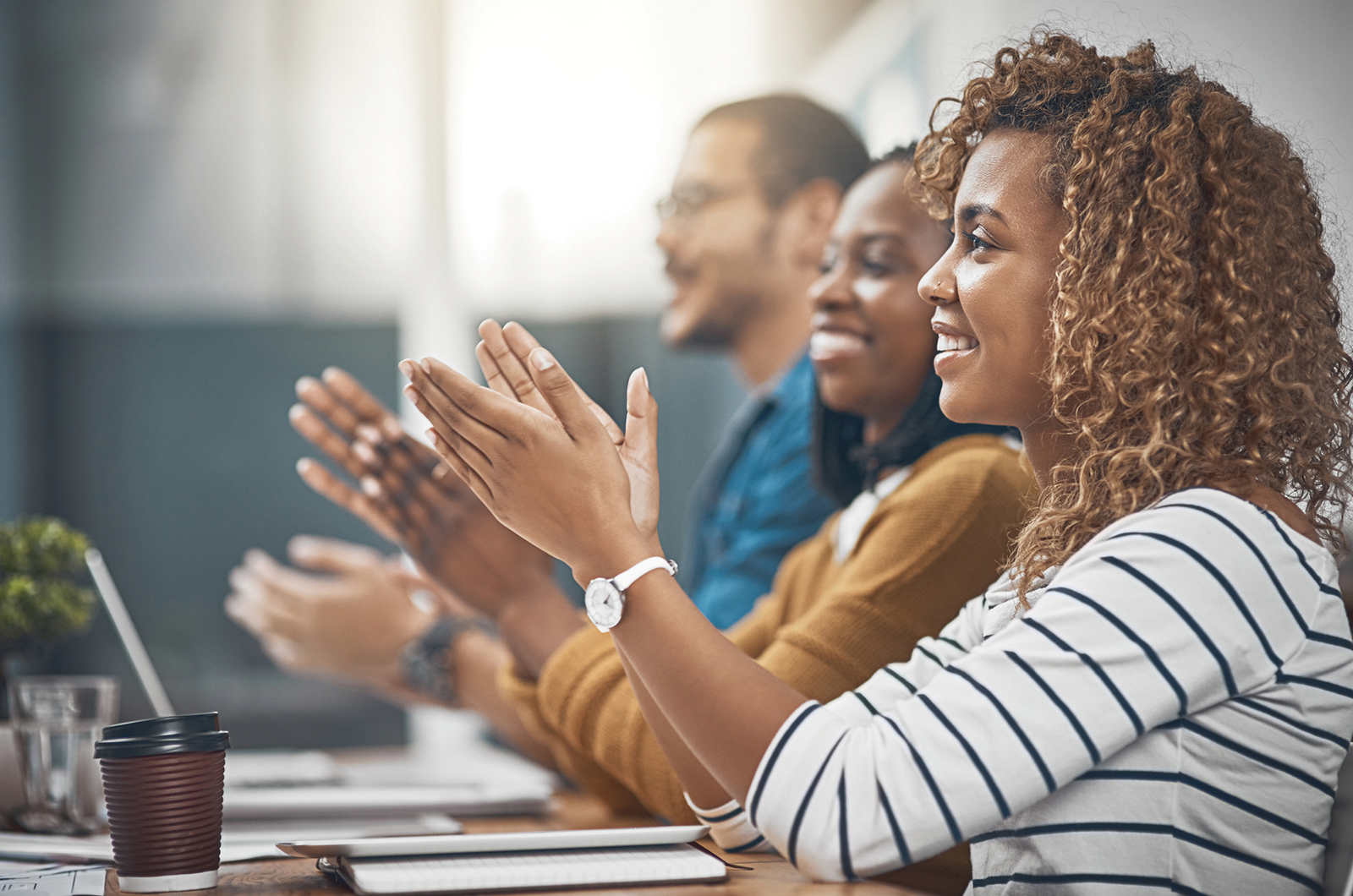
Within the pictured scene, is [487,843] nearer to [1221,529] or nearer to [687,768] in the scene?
[687,768]

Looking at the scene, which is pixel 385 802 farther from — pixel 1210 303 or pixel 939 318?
pixel 1210 303

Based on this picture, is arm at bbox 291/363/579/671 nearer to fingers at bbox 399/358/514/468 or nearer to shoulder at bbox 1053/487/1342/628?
fingers at bbox 399/358/514/468

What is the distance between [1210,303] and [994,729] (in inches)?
12.8

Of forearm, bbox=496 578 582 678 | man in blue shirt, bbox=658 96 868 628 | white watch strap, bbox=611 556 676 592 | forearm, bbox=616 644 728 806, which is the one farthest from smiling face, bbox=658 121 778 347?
white watch strap, bbox=611 556 676 592

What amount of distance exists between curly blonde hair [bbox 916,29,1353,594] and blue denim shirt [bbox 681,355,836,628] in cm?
71

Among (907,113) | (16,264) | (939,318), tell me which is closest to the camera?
(939,318)

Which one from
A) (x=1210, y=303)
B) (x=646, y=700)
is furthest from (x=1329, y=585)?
(x=646, y=700)

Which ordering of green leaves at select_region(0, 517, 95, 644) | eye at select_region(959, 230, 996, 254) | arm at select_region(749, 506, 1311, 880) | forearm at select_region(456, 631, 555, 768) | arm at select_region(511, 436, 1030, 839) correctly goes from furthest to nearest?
1. forearm at select_region(456, 631, 555, 768)
2. green leaves at select_region(0, 517, 95, 644)
3. arm at select_region(511, 436, 1030, 839)
4. eye at select_region(959, 230, 996, 254)
5. arm at select_region(749, 506, 1311, 880)

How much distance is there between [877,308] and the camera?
4.20 ft

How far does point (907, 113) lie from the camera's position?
1836 mm

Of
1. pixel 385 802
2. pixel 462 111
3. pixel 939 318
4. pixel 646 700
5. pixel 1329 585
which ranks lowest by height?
pixel 385 802

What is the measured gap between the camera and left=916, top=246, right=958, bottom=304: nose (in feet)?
2.86

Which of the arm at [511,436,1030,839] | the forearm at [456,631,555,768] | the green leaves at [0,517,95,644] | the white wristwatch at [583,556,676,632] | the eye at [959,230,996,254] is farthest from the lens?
the forearm at [456,631,555,768]

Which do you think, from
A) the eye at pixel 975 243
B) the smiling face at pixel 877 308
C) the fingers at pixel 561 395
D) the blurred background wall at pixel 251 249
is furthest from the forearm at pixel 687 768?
the blurred background wall at pixel 251 249
